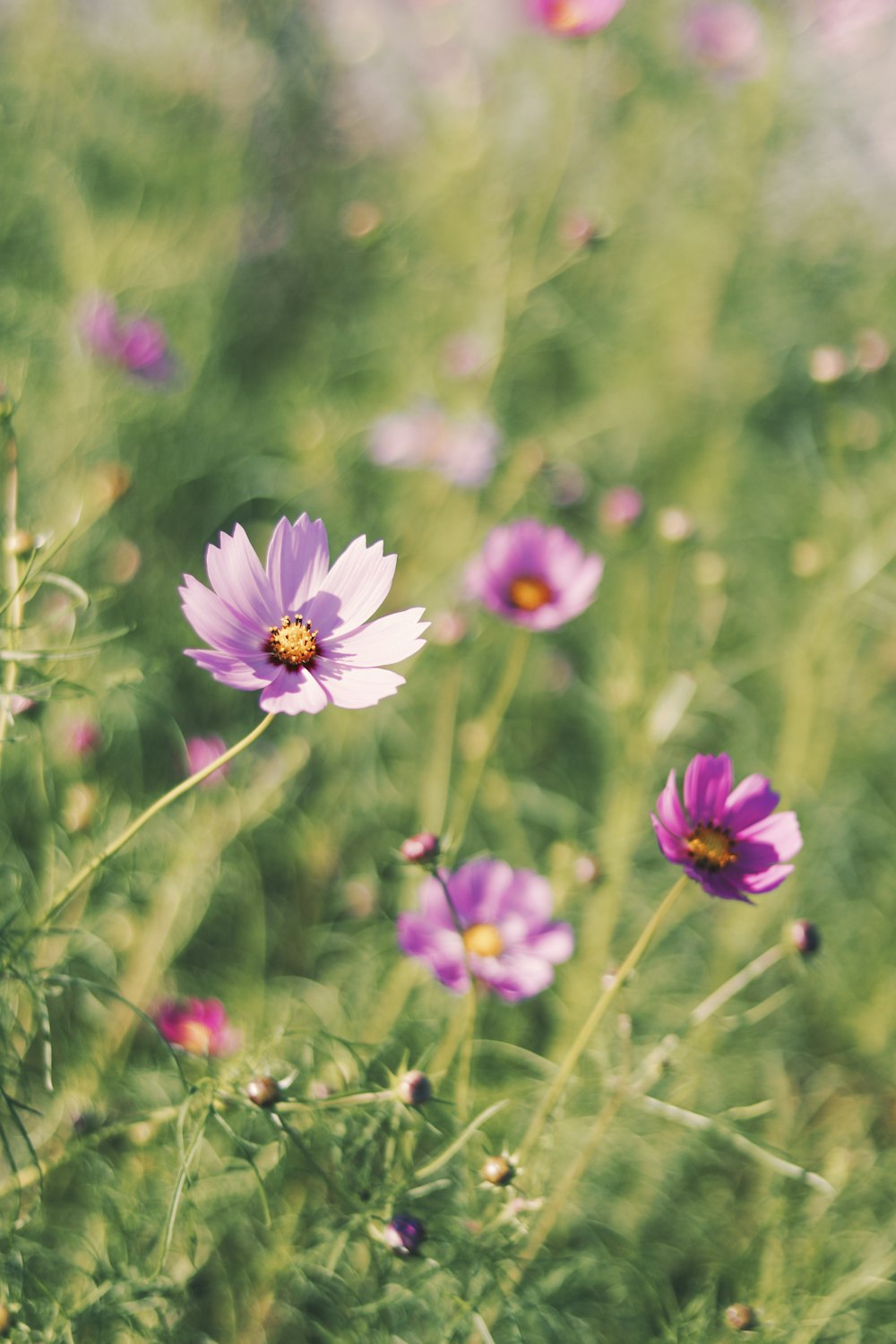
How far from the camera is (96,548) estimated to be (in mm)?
1519

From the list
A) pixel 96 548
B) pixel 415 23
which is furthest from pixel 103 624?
pixel 415 23

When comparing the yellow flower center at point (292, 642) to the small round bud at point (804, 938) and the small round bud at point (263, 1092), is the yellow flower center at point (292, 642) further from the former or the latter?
the small round bud at point (804, 938)

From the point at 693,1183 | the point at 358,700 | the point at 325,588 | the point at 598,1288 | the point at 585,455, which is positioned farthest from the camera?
the point at 585,455

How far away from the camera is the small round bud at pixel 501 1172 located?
2.02 feet

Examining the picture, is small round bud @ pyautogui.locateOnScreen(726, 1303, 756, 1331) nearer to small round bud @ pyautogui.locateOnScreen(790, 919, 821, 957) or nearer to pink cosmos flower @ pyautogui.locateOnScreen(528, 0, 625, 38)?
small round bud @ pyautogui.locateOnScreen(790, 919, 821, 957)

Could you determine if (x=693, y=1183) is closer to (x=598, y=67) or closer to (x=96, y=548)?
(x=96, y=548)

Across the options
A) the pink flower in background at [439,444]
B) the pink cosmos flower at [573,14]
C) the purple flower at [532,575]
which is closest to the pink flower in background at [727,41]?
the pink cosmos flower at [573,14]

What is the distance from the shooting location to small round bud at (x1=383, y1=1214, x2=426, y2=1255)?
63 centimetres

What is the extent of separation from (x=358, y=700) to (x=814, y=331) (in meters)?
2.20

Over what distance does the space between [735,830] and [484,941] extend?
334 mm

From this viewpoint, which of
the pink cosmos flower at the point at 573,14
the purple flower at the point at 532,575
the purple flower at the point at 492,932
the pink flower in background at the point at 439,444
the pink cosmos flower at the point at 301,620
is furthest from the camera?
the pink flower in background at the point at 439,444

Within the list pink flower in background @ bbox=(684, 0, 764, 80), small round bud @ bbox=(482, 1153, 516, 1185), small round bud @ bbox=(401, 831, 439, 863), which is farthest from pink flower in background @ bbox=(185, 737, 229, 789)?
pink flower in background @ bbox=(684, 0, 764, 80)

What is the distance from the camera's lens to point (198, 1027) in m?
0.93

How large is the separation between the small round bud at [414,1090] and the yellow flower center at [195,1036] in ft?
1.13
